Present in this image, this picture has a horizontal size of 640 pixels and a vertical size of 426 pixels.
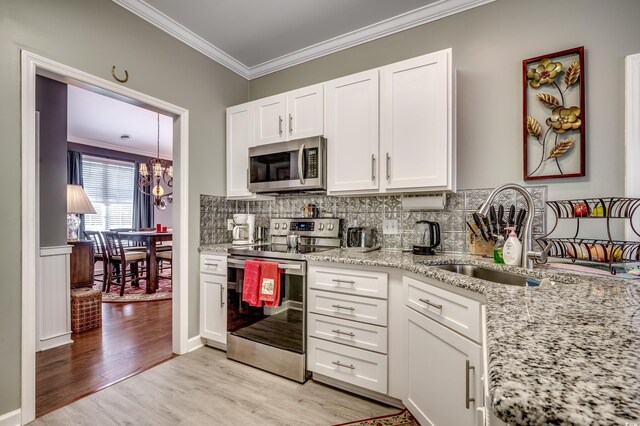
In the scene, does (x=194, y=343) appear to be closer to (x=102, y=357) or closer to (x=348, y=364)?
(x=102, y=357)

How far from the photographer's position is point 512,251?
163 centimetres

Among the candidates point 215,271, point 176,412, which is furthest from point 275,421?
point 215,271

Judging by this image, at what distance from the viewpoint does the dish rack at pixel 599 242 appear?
1507mm

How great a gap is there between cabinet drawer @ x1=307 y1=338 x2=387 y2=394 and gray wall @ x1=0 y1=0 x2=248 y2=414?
1242 mm

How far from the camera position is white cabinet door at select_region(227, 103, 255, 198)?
9.41ft

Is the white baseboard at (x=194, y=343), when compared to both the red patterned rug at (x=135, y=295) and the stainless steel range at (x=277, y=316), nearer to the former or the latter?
the stainless steel range at (x=277, y=316)

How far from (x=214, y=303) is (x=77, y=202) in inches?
108

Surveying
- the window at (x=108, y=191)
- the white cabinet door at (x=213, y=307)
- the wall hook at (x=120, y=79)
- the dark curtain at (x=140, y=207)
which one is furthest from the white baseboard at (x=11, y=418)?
the dark curtain at (x=140, y=207)

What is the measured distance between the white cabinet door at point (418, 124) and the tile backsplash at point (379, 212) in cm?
26

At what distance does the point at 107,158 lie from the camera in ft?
20.6

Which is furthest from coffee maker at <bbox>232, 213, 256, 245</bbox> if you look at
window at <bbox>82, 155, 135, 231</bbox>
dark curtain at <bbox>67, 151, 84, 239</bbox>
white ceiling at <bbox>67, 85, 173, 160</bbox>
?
window at <bbox>82, 155, 135, 231</bbox>

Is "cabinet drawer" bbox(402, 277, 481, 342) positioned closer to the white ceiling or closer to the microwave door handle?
the microwave door handle

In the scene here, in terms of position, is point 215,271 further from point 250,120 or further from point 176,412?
point 250,120

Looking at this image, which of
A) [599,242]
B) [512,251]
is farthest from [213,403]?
[599,242]
